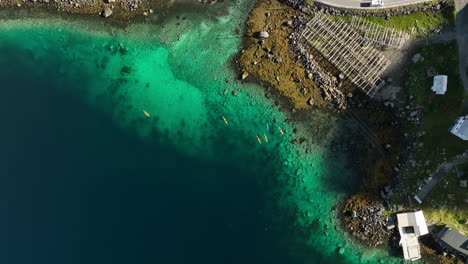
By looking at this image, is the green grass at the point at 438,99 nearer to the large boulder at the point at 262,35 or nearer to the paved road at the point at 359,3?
the paved road at the point at 359,3

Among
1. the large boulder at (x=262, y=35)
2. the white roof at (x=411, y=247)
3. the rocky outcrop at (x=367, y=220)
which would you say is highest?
the large boulder at (x=262, y=35)

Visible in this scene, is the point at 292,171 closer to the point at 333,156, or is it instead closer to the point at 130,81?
the point at 333,156

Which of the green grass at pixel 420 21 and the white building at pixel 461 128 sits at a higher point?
the green grass at pixel 420 21

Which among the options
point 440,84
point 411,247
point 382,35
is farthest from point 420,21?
point 411,247

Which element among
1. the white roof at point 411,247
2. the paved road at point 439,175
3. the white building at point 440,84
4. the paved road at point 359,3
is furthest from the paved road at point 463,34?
the white roof at point 411,247

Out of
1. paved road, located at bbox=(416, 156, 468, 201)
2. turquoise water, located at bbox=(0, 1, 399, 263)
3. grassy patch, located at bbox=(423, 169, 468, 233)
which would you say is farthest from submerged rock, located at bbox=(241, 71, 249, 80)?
grassy patch, located at bbox=(423, 169, 468, 233)

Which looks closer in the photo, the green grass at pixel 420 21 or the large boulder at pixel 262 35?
the green grass at pixel 420 21
